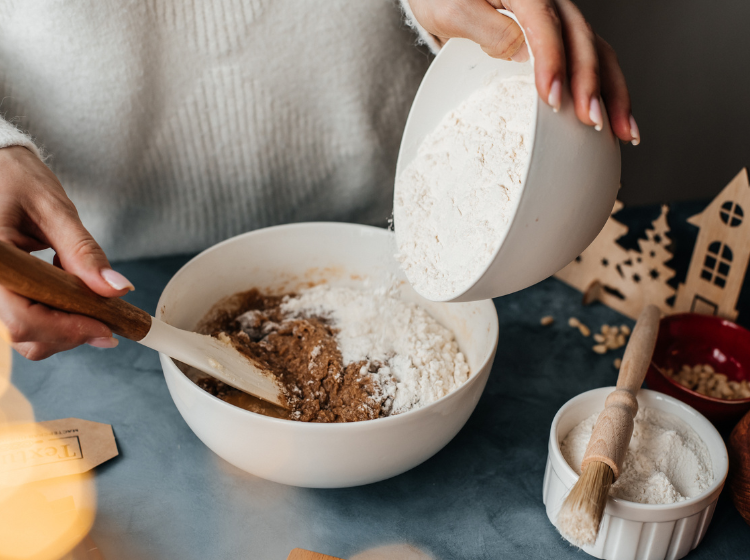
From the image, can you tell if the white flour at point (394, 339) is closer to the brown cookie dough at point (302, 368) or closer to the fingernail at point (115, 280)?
the brown cookie dough at point (302, 368)

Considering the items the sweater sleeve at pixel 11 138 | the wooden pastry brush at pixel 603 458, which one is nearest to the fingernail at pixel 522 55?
the wooden pastry brush at pixel 603 458

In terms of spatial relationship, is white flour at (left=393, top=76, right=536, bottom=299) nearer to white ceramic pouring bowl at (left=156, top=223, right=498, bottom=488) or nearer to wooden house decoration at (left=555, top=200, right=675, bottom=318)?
white ceramic pouring bowl at (left=156, top=223, right=498, bottom=488)

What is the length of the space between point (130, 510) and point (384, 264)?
575 mm

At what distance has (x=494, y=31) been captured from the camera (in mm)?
662

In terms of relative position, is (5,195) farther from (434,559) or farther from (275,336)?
(434,559)

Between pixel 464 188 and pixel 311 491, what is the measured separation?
0.47 meters

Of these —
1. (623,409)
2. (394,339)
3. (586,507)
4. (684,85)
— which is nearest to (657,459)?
(623,409)

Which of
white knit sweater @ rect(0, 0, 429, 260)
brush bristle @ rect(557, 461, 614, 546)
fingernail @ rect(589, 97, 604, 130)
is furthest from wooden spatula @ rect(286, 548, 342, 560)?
white knit sweater @ rect(0, 0, 429, 260)

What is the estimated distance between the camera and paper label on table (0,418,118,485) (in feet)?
2.60

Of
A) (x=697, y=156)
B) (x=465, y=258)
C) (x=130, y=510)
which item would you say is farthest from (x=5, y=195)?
(x=697, y=156)

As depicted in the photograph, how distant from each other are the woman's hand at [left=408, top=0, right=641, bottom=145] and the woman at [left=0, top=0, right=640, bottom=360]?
0.01 metres

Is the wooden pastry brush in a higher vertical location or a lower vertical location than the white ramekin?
higher

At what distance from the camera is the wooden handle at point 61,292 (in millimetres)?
536

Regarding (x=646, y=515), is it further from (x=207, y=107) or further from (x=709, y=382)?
(x=207, y=107)
